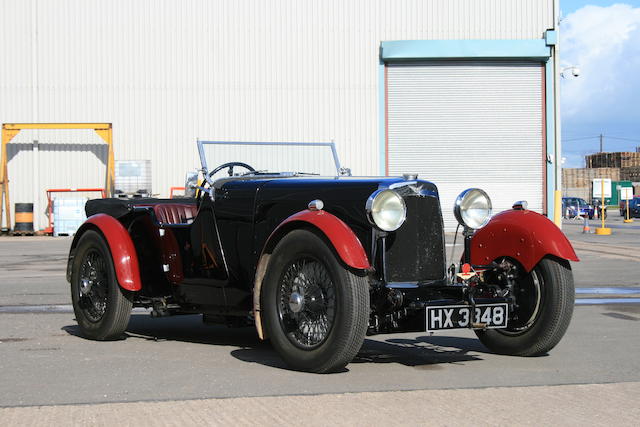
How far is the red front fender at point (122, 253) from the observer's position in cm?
709

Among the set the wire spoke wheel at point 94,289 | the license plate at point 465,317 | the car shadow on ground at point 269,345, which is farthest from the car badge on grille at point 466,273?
the wire spoke wheel at point 94,289

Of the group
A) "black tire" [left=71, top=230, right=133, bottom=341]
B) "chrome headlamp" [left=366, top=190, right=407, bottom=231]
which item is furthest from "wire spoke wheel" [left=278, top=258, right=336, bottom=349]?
"black tire" [left=71, top=230, right=133, bottom=341]

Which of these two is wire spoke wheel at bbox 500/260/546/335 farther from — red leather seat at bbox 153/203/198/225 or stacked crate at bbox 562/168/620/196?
Result: stacked crate at bbox 562/168/620/196

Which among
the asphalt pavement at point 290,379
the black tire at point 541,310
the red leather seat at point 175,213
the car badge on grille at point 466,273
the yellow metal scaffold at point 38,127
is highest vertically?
the yellow metal scaffold at point 38,127

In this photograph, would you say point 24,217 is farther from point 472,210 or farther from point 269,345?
point 472,210

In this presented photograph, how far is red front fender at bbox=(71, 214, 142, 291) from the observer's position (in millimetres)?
7094

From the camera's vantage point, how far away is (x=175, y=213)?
7.64 meters

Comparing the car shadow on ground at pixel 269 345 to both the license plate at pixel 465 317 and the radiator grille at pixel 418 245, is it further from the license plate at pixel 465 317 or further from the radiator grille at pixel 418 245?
the radiator grille at pixel 418 245

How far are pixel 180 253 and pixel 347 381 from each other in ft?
7.51

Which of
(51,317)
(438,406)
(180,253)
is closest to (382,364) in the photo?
(438,406)

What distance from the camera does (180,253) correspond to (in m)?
7.24

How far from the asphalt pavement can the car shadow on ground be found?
0.01 metres

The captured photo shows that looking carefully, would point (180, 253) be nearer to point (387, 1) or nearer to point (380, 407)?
point (380, 407)

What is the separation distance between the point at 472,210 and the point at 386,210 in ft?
3.45
